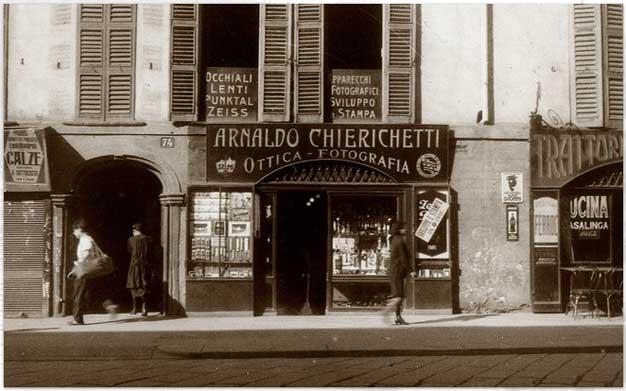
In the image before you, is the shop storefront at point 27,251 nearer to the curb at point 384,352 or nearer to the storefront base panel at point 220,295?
the storefront base panel at point 220,295

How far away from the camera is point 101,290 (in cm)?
1430

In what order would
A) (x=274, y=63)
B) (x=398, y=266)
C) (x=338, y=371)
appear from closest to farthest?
(x=338, y=371) → (x=398, y=266) → (x=274, y=63)

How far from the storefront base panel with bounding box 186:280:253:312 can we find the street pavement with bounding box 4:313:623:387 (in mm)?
509

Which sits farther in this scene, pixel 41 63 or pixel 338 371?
pixel 41 63

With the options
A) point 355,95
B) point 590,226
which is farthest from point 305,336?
point 590,226

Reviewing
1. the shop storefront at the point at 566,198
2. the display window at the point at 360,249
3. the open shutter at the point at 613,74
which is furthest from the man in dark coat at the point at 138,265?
the open shutter at the point at 613,74

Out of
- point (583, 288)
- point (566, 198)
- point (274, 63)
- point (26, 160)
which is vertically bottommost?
point (583, 288)

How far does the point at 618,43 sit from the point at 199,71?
21.4ft

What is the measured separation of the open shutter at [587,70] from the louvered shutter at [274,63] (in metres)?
4.49

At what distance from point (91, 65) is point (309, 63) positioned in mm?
3353

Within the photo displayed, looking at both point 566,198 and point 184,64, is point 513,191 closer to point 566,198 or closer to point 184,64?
point 566,198

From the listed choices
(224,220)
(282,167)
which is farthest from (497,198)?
(224,220)

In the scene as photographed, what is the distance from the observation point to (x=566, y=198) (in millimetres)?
13352

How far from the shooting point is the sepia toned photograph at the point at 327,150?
1307 cm
